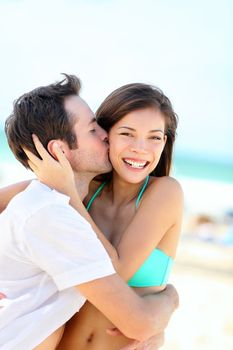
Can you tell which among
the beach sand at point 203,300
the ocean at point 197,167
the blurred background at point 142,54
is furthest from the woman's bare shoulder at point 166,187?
the blurred background at point 142,54

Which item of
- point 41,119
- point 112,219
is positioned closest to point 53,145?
point 41,119

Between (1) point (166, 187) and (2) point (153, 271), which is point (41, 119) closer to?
(1) point (166, 187)

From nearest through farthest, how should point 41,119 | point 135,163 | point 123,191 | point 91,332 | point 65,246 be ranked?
point 65,246 → point 41,119 → point 91,332 → point 135,163 → point 123,191

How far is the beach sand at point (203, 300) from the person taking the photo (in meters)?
8.41

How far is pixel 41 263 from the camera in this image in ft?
9.43

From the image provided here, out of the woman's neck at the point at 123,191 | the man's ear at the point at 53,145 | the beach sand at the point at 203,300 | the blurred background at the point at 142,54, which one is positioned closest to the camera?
the man's ear at the point at 53,145

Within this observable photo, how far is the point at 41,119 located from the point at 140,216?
677mm

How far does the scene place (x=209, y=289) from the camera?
11.3m

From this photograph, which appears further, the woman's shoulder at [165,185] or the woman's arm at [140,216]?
the woman's shoulder at [165,185]

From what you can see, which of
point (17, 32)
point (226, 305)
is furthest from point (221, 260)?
point (17, 32)

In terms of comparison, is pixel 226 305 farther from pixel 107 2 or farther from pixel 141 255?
pixel 107 2

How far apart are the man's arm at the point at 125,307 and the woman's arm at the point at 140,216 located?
0.73ft

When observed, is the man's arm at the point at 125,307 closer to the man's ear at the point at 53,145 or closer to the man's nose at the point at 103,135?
the man's ear at the point at 53,145

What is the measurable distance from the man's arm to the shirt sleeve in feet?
0.17
